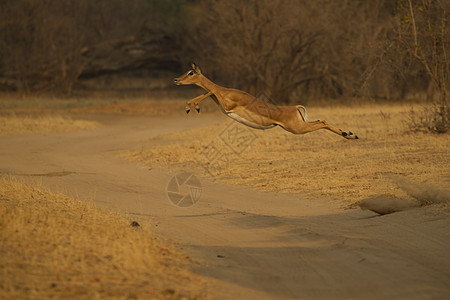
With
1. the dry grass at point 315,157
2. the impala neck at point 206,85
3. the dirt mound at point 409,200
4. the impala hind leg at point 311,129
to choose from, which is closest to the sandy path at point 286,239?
the dirt mound at point 409,200

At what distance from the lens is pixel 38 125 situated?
23.1m

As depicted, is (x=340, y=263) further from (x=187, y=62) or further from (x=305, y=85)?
(x=187, y=62)

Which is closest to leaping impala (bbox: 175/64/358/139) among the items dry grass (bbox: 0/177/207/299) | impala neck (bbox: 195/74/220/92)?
impala neck (bbox: 195/74/220/92)

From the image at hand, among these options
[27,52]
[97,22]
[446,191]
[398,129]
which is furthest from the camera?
[97,22]

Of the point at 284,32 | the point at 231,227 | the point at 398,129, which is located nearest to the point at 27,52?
the point at 284,32

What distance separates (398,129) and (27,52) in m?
26.8

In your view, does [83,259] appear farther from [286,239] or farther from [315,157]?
[315,157]

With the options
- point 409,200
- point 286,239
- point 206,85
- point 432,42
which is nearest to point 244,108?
point 206,85

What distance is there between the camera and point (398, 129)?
62.0 ft

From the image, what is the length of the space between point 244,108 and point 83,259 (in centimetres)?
268

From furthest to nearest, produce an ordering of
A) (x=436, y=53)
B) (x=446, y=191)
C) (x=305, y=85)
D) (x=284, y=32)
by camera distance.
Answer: (x=305, y=85), (x=284, y=32), (x=436, y=53), (x=446, y=191)

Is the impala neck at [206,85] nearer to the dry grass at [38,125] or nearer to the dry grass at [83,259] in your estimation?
the dry grass at [83,259]

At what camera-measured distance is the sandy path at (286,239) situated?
6.20 metres

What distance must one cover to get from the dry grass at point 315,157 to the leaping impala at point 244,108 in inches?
111
